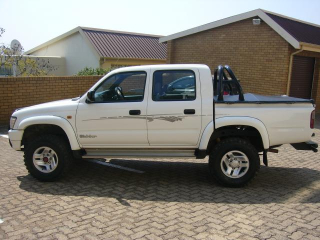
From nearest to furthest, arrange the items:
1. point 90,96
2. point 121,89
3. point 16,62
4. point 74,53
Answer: point 90,96
point 121,89
point 16,62
point 74,53

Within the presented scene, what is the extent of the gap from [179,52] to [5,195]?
12.6 meters

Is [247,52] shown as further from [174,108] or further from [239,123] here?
[174,108]

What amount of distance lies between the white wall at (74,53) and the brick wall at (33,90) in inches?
360

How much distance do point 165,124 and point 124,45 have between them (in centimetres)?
1830

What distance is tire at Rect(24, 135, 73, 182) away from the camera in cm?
559

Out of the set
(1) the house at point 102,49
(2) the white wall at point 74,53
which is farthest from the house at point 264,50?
(2) the white wall at point 74,53

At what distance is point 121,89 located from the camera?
226 inches

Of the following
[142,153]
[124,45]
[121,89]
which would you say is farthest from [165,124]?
[124,45]

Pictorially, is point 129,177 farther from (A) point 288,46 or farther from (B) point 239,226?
(A) point 288,46

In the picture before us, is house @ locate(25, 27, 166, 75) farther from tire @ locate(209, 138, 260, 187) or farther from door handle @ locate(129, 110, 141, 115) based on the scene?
tire @ locate(209, 138, 260, 187)

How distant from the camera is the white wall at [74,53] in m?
21.6

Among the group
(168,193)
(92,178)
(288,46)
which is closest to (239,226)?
(168,193)

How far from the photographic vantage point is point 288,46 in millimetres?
12320

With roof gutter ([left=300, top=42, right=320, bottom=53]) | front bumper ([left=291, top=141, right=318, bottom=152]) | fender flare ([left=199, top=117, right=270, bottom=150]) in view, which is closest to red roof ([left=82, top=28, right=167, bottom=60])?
roof gutter ([left=300, top=42, right=320, bottom=53])
